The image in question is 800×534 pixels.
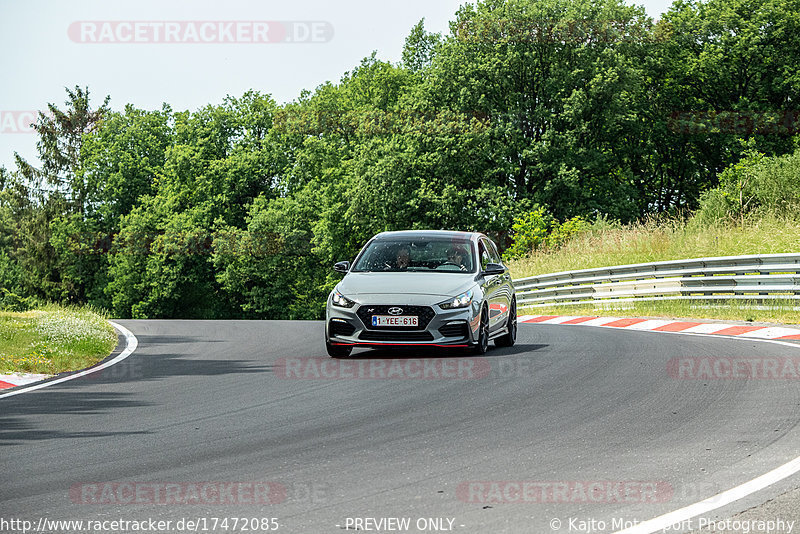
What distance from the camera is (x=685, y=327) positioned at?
18.5m

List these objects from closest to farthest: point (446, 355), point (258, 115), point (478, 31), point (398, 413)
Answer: point (398, 413)
point (446, 355)
point (478, 31)
point (258, 115)

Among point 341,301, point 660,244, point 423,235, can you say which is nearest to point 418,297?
point 341,301

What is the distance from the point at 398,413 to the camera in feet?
28.0

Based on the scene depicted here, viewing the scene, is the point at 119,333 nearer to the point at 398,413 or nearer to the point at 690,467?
the point at 398,413

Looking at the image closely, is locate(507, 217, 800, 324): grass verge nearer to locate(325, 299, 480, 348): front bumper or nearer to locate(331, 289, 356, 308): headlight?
locate(325, 299, 480, 348): front bumper

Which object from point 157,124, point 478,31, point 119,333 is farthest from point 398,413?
point 157,124

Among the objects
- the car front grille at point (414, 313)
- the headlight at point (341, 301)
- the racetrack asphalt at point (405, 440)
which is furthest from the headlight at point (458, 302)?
the headlight at point (341, 301)

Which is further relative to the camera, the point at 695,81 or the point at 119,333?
the point at 695,81

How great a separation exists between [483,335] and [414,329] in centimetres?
116

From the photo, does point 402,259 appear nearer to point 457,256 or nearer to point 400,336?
point 457,256

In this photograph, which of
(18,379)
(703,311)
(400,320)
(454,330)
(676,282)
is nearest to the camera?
(18,379)

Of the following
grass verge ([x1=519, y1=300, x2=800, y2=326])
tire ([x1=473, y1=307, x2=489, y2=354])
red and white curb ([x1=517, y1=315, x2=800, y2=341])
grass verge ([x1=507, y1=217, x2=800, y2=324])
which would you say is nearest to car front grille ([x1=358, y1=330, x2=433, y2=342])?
tire ([x1=473, y1=307, x2=489, y2=354])

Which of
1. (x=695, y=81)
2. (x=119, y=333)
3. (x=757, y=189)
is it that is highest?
(x=695, y=81)

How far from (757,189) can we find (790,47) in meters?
21.3
